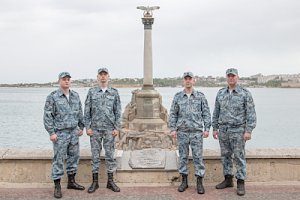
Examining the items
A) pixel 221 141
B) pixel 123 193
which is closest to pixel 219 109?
pixel 221 141

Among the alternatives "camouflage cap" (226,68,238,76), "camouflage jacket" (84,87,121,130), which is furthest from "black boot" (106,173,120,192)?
"camouflage cap" (226,68,238,76)

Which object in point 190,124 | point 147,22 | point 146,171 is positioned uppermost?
point 147,22

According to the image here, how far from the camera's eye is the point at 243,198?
6.18m

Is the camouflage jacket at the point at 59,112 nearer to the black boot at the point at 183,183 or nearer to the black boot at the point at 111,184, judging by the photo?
the black boot at the point at 111,184

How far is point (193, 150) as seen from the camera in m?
6.54

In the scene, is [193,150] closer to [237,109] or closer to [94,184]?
[237,109]

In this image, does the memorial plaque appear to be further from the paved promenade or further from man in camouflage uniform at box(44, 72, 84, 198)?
man in camouflage uniform at box(44, 72, 84, 198)

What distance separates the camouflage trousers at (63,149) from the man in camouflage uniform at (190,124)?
1.42 m

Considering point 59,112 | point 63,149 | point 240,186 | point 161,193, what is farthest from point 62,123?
point 240,186

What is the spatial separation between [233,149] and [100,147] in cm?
191

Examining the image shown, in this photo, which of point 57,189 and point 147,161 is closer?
point 57,189

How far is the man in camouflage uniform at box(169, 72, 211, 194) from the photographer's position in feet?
21.4

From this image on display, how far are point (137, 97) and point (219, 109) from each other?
1680 cm

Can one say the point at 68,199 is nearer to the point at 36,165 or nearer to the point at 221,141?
the point at 36,165
